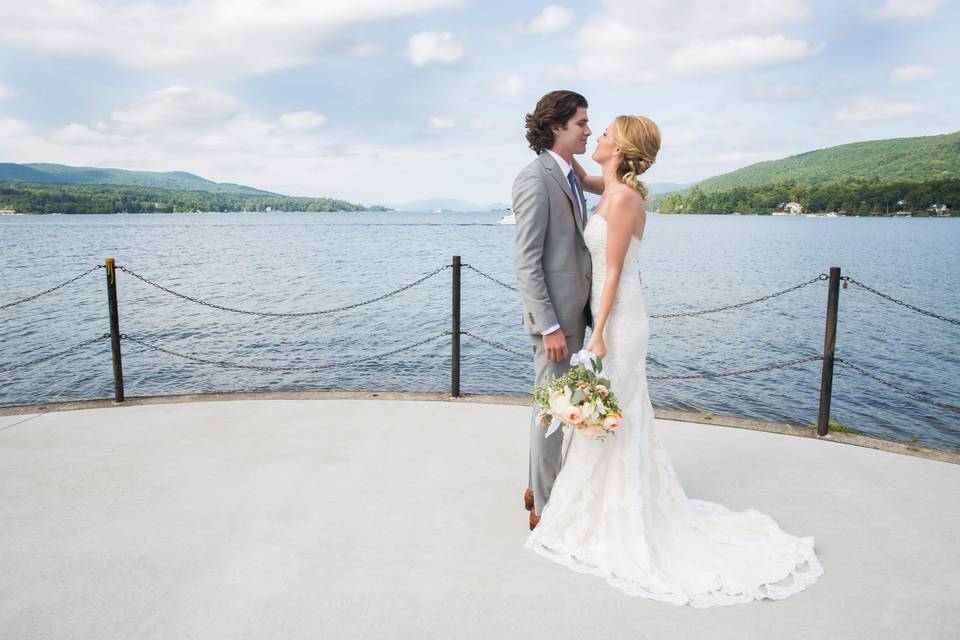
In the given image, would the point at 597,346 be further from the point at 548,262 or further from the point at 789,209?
the point at 789,209

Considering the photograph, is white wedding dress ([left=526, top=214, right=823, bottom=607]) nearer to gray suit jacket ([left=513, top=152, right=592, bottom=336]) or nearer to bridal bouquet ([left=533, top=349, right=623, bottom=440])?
gray suit jacket ([left=513, top=152, right=592, bottom=336])

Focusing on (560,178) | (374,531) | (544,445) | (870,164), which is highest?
(870,164)

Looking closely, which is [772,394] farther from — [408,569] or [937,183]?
[937,183]

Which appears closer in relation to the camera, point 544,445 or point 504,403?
point 544,445

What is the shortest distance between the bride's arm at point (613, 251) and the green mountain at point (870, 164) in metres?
128

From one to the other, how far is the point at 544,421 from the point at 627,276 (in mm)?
829

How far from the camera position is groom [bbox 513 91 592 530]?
317 centimetres

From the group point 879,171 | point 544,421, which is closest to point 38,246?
point 544,421

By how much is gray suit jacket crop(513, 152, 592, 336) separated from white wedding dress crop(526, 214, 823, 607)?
0.09 metres

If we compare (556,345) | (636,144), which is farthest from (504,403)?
(636,144)

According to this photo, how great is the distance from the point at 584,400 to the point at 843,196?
130 meters

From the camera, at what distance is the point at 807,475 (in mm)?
4090

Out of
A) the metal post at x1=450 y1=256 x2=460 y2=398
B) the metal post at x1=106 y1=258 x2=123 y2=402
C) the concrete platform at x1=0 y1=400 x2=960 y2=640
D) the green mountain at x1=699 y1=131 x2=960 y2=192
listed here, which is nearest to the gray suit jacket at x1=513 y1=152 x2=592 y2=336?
the concrete platform at x1=0 y1=400 x2=960 y2=640

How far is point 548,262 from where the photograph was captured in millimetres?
3268
